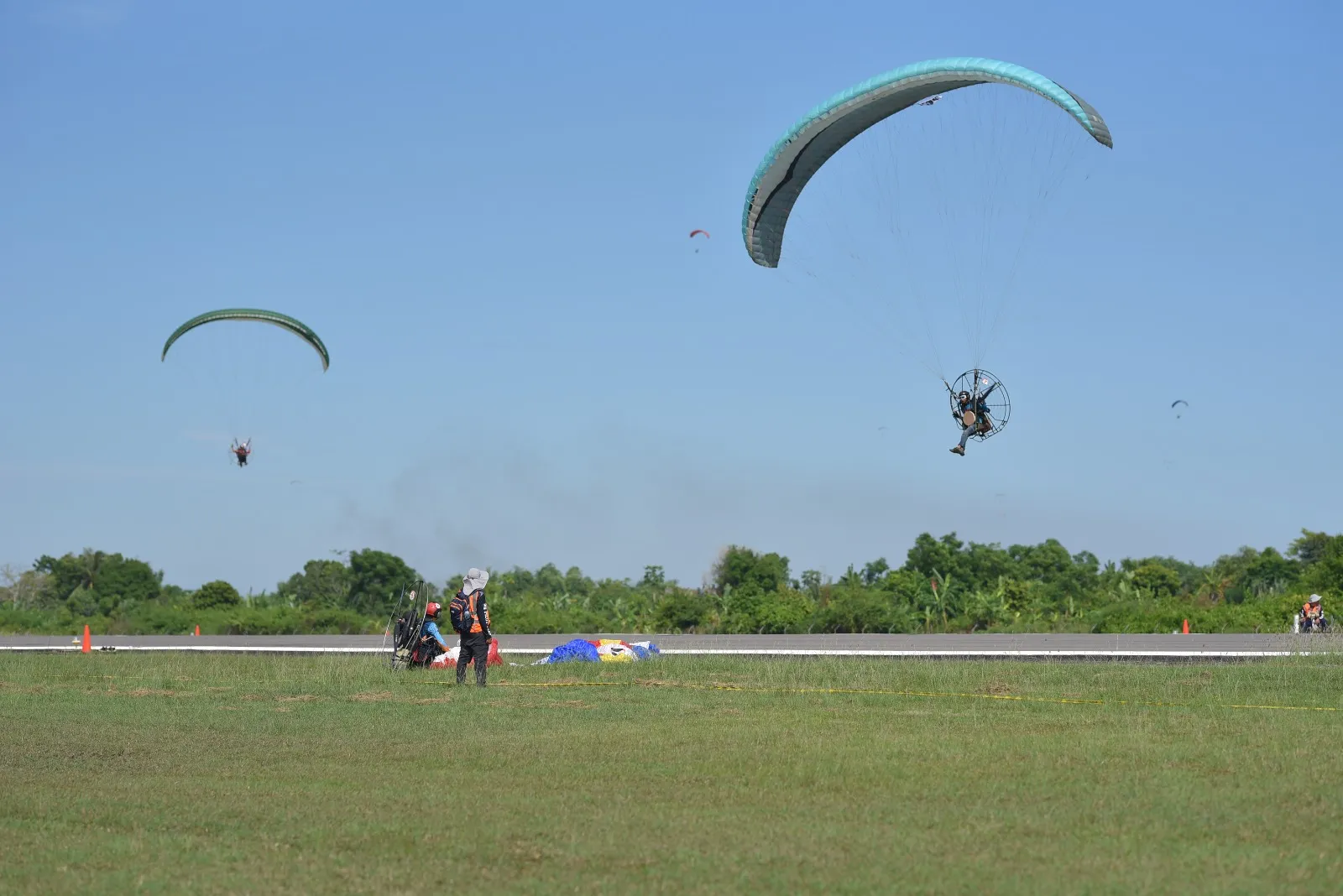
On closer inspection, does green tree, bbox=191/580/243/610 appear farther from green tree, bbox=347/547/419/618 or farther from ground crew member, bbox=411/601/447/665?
ground crew member, bbox=411/601/447/665

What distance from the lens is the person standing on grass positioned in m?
20.6

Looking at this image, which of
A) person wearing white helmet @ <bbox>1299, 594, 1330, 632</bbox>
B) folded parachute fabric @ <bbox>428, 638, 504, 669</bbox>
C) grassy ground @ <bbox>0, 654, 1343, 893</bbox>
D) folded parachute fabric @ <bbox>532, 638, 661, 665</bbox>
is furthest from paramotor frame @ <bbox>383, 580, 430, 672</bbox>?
person wearing white helmet @ <bbox>1299, 594, 1330, 632</bbox>

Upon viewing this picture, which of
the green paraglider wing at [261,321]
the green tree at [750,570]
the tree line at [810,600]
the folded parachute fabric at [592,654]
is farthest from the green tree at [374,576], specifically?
the folded parachute fabric at [592,654]

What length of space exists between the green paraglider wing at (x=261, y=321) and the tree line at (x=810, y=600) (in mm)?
14414

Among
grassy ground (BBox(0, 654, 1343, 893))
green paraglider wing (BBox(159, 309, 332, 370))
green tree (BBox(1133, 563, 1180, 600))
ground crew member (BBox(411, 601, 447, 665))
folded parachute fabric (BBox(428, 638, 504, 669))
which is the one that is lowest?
grassy ground (BBox(0, 654, 1343, 893))

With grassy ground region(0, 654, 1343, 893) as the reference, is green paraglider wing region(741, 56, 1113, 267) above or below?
above

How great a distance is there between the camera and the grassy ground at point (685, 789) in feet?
28.7

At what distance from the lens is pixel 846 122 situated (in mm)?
23172

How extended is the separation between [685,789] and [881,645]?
77.5 feet

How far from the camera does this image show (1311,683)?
1992 cm

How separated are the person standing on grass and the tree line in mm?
2436

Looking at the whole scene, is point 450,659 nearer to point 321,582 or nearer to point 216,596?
point 216,596

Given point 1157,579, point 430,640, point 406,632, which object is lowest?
point 430,640

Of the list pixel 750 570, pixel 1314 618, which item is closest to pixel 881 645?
pixel 1314 618
